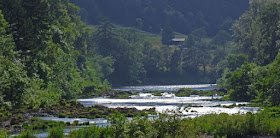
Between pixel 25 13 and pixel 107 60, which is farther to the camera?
pixel 107 60

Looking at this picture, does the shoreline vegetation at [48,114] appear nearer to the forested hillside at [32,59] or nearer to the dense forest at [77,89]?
the dense forest at [77,89]

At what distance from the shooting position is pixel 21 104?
194 ft

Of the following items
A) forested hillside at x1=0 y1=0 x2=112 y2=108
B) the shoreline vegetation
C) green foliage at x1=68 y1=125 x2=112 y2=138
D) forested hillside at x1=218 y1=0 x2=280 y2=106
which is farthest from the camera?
forested hillside at x1=218 y1=0 x2=280 y2=106

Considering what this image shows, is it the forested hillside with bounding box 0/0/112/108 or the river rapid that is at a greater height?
the forested hillside with bounding box 0/0/112/108

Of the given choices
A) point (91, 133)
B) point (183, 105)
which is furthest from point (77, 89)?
point (91, 133)

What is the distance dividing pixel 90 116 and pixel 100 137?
1090 inches

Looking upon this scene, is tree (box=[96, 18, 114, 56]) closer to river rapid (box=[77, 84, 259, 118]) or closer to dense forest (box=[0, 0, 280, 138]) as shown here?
dense forest (box=[0, 0, 280, 138])

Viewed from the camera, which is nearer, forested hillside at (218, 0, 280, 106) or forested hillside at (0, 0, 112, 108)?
forested hillside at (0, 0, 112, 108)

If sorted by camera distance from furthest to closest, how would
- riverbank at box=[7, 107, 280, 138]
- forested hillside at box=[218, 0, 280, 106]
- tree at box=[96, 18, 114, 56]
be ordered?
1. tree at box=[96, 18, 114, 56]
2. forested hillside at box=[218, 0, 280, 106]
3. riverbank at box=[7, 107, 280, 138]

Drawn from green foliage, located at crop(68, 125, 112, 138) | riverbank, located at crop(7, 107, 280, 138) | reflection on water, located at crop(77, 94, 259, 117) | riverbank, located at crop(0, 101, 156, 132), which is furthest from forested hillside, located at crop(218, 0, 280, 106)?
green foliage, located at crop(68, 125, 112, 138)

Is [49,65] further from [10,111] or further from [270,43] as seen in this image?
[270,43]

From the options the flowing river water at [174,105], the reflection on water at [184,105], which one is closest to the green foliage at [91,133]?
the flowing river water at [174,105]

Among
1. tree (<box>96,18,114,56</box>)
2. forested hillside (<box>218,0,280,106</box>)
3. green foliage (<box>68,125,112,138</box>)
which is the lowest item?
green foliage (<box>68,125,112,138</box>)

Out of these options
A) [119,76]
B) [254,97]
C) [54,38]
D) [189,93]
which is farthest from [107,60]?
[254,97]
